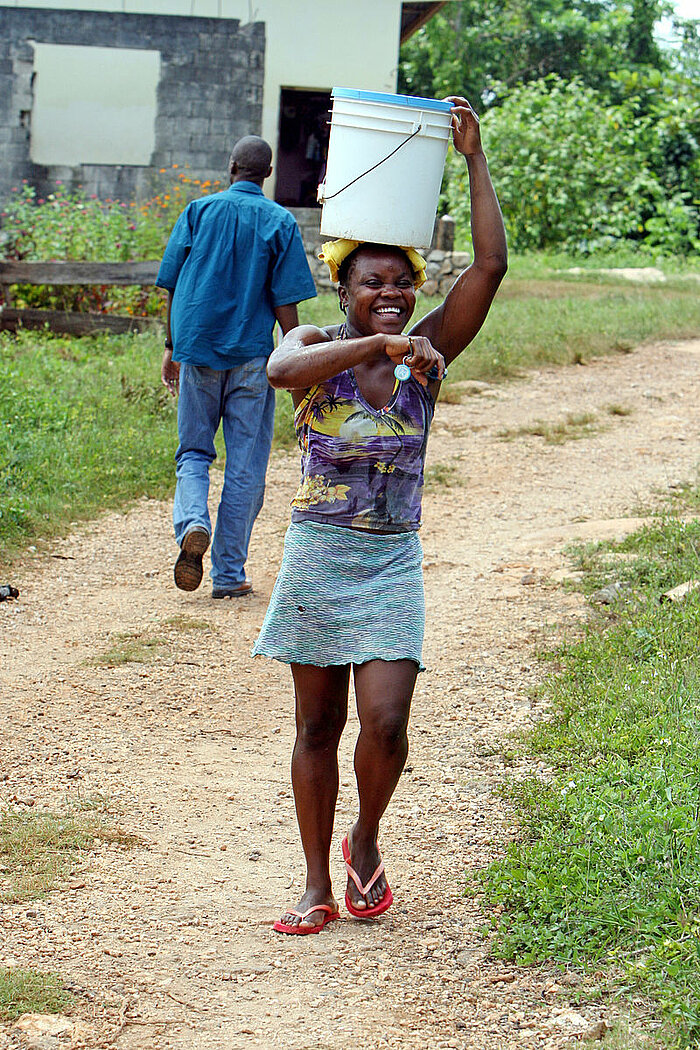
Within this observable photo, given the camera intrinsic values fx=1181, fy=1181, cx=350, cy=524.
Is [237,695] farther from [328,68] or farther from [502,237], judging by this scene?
[328,68]

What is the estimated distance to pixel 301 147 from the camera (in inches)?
709

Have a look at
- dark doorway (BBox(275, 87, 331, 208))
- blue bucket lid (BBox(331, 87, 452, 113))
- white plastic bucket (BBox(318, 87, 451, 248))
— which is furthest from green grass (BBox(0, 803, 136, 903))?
dark doorway (BBox(275, 87, 331, 208))

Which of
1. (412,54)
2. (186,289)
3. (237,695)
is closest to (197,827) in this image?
(237,695)

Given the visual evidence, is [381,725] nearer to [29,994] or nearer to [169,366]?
[29,994]

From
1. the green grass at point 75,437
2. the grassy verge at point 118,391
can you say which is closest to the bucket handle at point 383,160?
the grassy verge at point 118,391

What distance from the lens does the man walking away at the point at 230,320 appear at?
5.10 metres

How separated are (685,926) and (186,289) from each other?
3.62 meters

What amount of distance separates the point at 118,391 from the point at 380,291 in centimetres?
570

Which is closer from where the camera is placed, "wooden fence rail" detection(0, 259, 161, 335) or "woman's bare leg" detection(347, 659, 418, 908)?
"woman's bare leg" detection(347, 659, 418, 908)

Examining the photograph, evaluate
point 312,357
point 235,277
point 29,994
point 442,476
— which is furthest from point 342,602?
point 442,476

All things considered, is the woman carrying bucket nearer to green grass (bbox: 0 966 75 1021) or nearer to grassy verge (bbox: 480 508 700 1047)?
grassy verge (bbox: 480 508 700 1047)

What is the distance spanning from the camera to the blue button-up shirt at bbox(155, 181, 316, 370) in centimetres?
510

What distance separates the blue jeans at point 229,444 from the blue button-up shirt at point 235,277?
0.11 m

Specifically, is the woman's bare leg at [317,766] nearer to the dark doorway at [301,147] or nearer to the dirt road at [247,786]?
the dirt road at [247,786]
